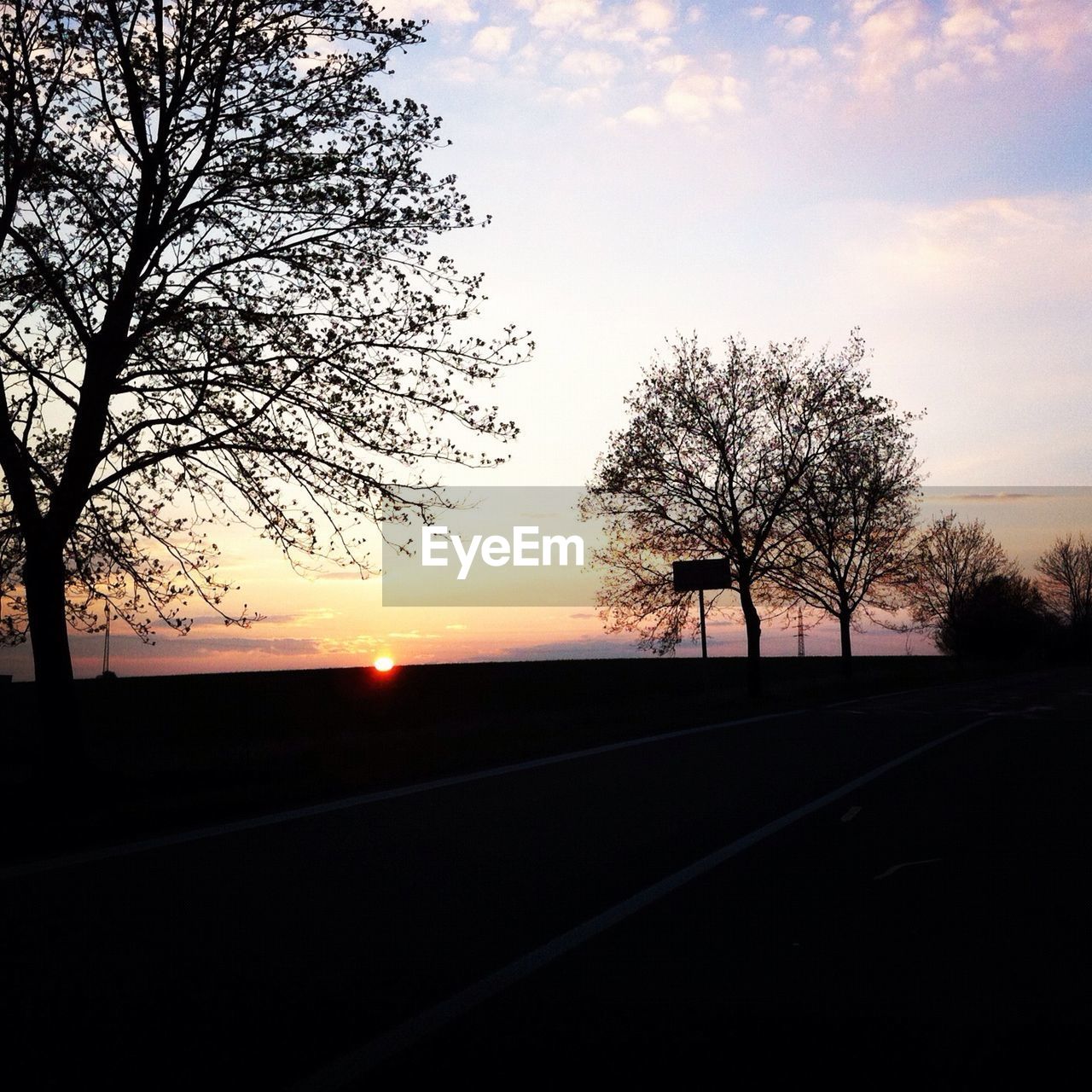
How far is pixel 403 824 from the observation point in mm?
9789

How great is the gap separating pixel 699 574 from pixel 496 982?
35180 millimetres

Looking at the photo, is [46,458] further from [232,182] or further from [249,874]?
[249,874]

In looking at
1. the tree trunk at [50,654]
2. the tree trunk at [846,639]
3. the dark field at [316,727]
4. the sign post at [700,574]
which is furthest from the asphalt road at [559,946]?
the tree trunk at [846,639]

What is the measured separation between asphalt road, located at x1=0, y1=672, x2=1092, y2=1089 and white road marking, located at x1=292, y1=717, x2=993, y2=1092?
2cm

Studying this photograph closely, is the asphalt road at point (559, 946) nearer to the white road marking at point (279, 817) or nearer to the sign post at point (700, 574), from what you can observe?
the white road marking at point (279, 817)

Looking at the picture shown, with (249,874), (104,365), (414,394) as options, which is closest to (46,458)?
(104,365)

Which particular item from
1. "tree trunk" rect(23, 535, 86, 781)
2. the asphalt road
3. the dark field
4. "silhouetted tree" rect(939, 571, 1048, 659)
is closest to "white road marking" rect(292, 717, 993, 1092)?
the asphalt road

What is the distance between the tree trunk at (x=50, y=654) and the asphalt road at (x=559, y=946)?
16.4 feet

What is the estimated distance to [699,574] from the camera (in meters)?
40.1

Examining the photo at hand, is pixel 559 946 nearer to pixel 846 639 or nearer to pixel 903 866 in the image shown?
pixel 903 866

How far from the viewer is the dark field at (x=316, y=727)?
1155cm

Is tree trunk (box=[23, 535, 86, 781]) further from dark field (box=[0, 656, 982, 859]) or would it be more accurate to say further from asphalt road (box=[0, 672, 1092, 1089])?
asphalt road (box=[0, 672, 1092, 1089])

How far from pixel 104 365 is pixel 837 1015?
12382mm

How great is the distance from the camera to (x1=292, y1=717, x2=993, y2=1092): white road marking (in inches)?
168
